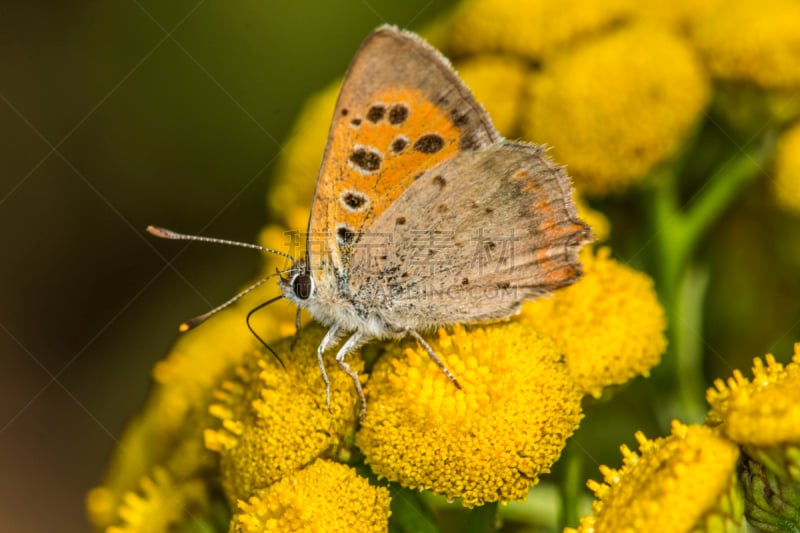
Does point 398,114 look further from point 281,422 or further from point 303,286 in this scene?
point 281,422

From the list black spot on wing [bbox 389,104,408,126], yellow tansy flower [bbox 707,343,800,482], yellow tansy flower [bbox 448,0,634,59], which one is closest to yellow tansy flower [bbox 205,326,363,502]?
black spot on wing [bbox 389,104,408,126]

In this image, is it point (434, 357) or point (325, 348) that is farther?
point (325, 348)

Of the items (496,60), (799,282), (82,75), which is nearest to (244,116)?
(82,75)

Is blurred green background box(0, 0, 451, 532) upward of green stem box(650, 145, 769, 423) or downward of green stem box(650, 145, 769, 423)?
upward

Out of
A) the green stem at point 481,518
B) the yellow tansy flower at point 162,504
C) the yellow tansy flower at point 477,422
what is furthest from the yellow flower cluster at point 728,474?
the yellow tansy flower at point 162,504

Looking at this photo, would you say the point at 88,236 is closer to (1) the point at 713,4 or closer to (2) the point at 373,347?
(2) the point at 373,347

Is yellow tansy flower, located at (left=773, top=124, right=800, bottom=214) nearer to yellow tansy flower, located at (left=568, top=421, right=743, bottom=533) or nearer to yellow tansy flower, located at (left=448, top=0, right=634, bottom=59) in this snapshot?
yellow tansy flower, located at (left=448, top=0, right=634, bottom=59)

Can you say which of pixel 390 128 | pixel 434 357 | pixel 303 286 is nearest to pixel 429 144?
pixel 390 128

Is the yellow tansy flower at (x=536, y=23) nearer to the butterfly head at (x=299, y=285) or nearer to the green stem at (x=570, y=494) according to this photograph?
the butterfly head at (x=299, y=285)
